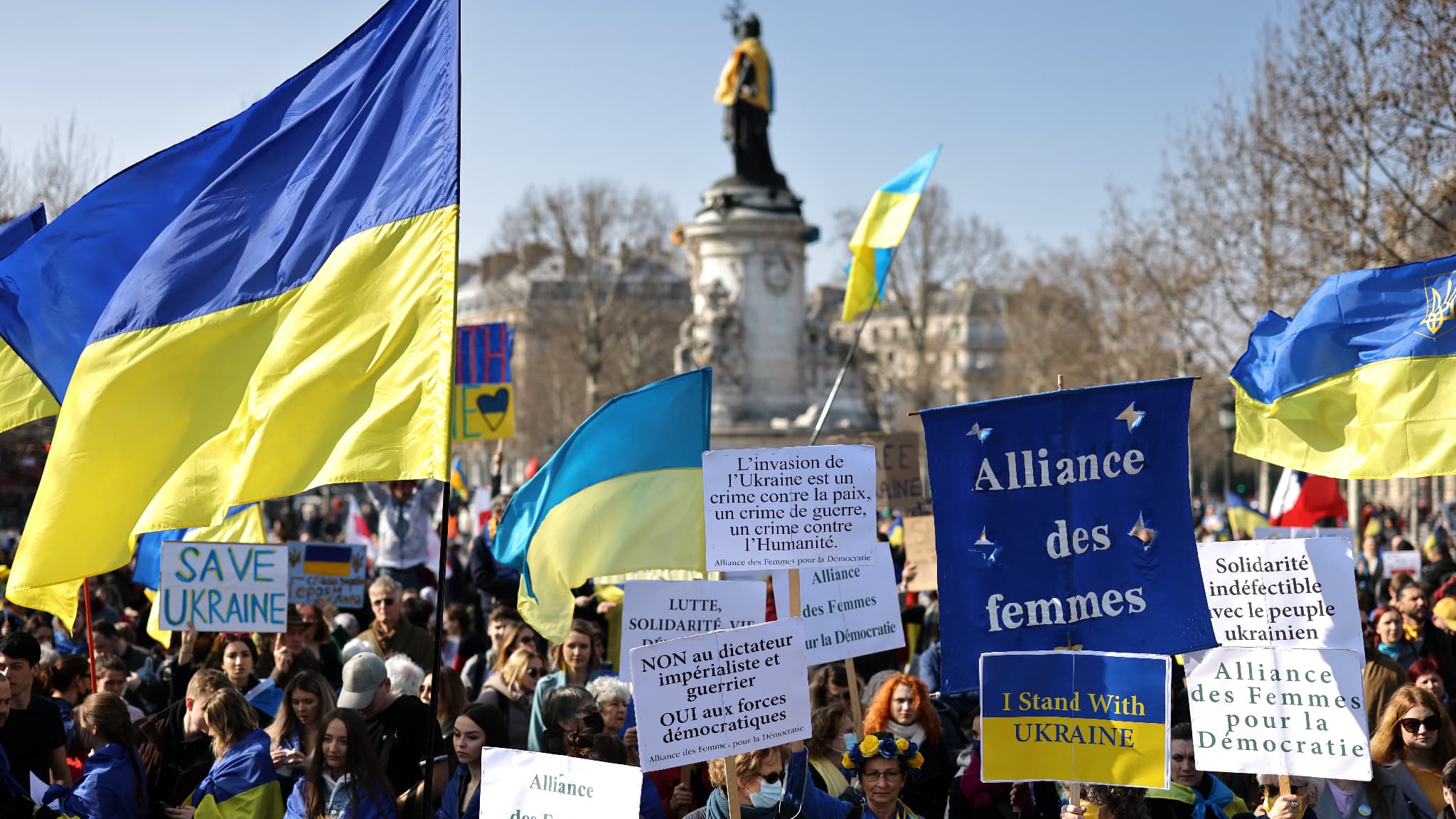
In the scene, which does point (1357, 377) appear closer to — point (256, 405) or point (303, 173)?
point (303, 173)

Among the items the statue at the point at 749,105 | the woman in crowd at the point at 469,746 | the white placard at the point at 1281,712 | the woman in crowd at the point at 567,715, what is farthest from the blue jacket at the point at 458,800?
the statue at the point at 749,105

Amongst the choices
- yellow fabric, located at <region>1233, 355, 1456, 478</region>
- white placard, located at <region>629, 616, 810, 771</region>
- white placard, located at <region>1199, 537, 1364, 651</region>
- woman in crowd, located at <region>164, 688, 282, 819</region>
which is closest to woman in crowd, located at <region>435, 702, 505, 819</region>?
woman in crowd, located at <region>164, 688, 282, 819</region>

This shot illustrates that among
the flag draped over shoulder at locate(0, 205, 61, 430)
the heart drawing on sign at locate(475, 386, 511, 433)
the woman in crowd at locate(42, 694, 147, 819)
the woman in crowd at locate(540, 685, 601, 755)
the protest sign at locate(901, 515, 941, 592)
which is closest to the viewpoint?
the woman in crowd at locate(42, 694, 147, 819)

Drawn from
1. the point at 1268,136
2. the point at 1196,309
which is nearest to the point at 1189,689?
the point at 1268,136

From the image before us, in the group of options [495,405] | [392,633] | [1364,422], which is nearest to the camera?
[1364,422]

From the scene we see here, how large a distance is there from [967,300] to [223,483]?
191 feet

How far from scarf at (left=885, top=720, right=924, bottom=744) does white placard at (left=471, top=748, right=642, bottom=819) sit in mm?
2327

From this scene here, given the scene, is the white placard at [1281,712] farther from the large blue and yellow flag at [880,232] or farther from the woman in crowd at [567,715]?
the large blue and yellow flag at [880,232]

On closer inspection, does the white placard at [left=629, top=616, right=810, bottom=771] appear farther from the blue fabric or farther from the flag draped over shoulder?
the flag draped over shoulder

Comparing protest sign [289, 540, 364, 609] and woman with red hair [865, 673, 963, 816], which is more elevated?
protest sign [289, 540, 364, 609]

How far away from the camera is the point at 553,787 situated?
17.2ft

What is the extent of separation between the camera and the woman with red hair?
7.21 metres

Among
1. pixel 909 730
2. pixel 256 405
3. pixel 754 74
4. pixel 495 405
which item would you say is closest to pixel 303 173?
pixel 256 405

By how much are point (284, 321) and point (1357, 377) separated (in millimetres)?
5185
